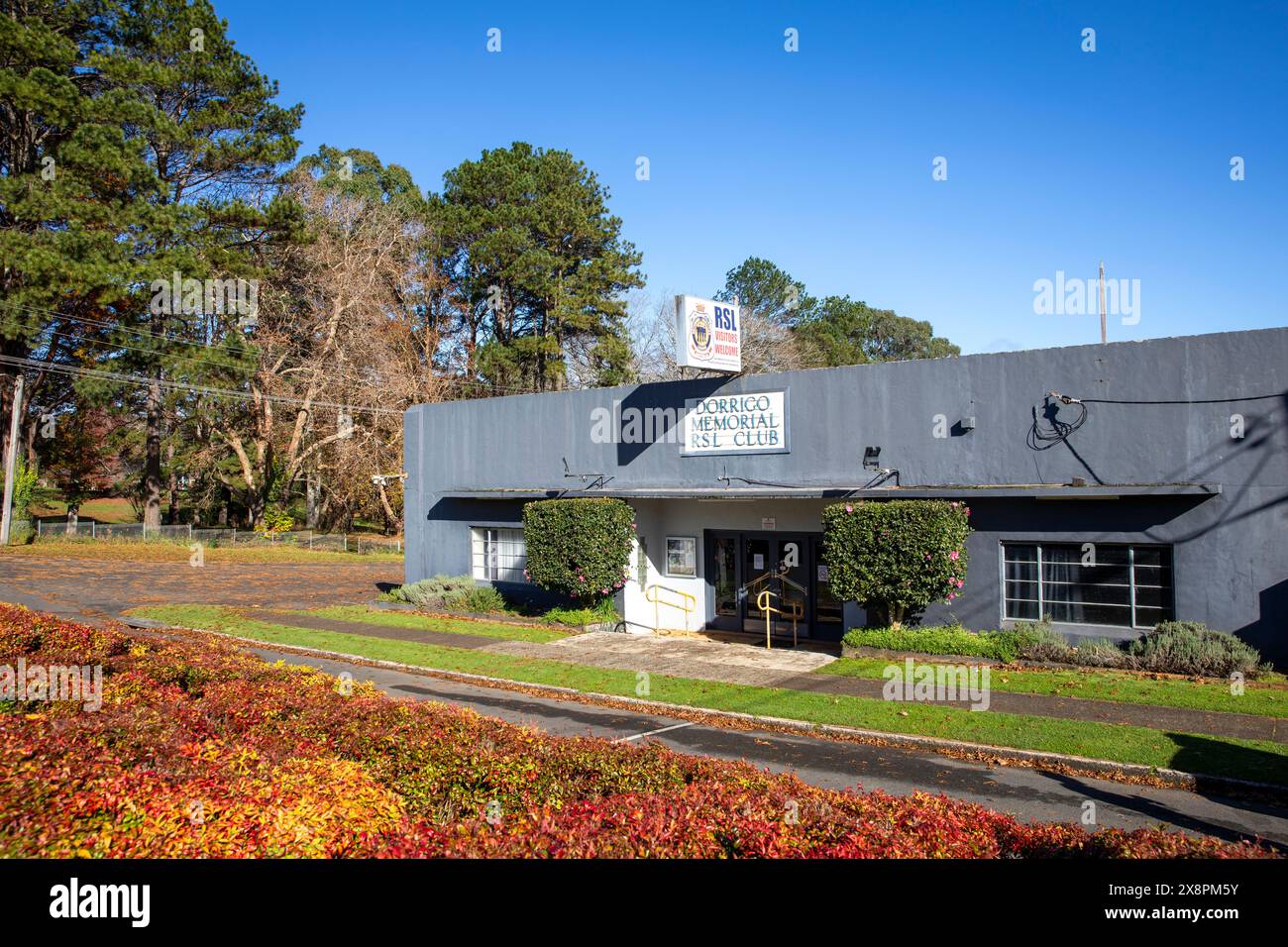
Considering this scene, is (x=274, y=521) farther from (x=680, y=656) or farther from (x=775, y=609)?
(x=680, y=656)

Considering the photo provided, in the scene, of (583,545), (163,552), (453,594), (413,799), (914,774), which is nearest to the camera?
(413,799)

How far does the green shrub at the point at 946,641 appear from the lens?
14.9m

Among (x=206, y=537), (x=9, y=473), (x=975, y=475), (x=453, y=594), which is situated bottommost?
(x=453, y=594)

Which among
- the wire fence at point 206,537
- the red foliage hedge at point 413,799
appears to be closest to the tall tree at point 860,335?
the wire fence at point 206,537

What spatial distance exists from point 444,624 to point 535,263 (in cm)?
3215

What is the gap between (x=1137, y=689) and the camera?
504 inches

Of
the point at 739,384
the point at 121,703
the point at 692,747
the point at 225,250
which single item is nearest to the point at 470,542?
the point at 739,384

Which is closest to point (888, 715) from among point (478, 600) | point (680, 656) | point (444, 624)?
point (680, 656)

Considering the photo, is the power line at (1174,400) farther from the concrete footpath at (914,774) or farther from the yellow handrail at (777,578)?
the concrete footpath at (914,774)

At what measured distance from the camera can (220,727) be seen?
7.58 metres

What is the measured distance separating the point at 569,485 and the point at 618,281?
108 feet

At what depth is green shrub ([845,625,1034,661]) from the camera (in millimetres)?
14891

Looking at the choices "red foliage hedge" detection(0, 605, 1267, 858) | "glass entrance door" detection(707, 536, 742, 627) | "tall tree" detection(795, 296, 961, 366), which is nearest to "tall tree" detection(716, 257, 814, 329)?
"tall tree" detection(795, 296, 961, 366)

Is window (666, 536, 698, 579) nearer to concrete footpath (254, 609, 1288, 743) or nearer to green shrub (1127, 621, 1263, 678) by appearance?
concrete footpath (254, 609, 1288, 743)
